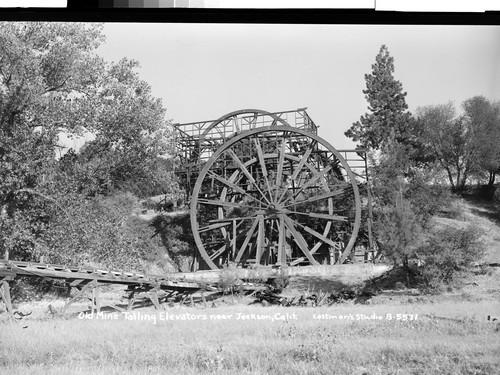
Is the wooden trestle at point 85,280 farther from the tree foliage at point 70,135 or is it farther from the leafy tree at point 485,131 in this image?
the leafy tree at point 485,131

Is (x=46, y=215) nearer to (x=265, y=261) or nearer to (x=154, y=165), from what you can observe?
(x=154, y=165)

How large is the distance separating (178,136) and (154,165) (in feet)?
1.23

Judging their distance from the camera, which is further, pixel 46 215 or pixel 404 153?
pixel 404 153

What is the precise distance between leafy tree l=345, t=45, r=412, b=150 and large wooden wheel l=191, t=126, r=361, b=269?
0.67m

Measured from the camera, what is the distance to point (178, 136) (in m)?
5.76

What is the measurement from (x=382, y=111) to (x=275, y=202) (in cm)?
320

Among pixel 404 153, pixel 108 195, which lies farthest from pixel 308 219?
pixel 108 195

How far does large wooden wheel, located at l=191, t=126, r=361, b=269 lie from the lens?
23.2 feet

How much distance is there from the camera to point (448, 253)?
213 inches

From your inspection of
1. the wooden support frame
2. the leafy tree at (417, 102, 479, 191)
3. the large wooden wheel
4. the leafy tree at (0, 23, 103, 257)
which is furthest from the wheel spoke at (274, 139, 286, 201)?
the wooden support frame

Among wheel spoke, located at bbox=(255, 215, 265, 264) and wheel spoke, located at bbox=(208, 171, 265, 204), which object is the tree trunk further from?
wheel spoke, located at bbox=(208, 171, 265, 204)

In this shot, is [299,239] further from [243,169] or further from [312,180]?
[243,169]

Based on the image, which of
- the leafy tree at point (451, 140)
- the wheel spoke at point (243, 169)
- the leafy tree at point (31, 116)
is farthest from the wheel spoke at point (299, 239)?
the leafy tree at point (31, 116)

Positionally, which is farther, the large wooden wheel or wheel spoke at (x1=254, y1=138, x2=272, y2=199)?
wheel spoke at (x1=254, y1=138, x2=272, y2=199)
